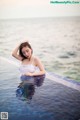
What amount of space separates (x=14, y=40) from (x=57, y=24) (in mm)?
297

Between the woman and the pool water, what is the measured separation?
0.05 m

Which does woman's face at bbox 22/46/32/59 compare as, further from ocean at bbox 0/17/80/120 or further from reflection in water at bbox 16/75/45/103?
reflection in water at bbox 16/75/45/103

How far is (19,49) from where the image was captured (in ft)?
5.24

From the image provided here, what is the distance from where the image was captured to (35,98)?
158 cm

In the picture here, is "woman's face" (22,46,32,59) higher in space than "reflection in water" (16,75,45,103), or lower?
higher

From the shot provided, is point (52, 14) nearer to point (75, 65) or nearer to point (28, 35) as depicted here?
point (28, 35)

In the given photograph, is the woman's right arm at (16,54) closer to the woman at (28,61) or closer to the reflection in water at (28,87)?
the woman at (28,61)

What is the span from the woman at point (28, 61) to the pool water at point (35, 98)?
5 cm

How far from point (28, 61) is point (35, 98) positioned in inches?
9.5

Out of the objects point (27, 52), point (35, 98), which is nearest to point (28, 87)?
point (35, 98)

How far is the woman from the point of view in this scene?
1.59 metres

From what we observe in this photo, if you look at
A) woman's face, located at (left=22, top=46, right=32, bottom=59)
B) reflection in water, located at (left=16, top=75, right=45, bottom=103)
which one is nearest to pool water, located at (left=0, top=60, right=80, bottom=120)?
reflection in water, located at (left=16, top=75, right=45, bottom=103)

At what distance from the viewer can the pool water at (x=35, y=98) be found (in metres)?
1.57

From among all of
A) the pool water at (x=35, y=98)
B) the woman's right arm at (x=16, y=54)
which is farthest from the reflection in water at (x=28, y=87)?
the woman's right arm at (x=16, y=54)
